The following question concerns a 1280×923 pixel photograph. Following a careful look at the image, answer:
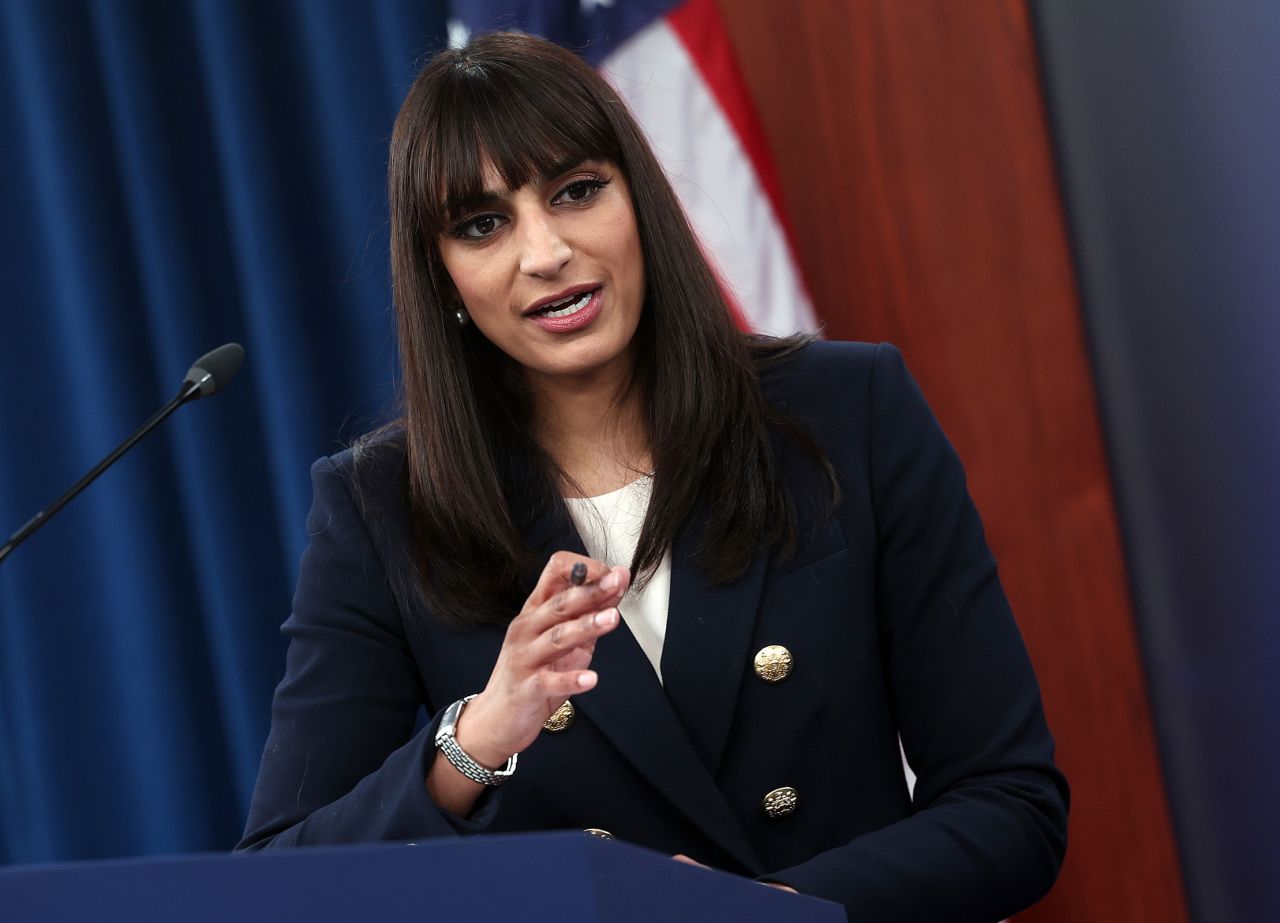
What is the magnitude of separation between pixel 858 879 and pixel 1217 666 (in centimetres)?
92

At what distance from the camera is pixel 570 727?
1.41 meters

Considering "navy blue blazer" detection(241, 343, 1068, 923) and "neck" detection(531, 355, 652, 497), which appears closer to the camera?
"navy blue blazer" detection(241, 343, 1068, 923)

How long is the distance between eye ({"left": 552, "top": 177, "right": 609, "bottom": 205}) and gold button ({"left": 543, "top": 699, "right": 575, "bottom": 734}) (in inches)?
19.5

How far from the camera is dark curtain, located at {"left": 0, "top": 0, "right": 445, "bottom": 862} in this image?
7.99 feet

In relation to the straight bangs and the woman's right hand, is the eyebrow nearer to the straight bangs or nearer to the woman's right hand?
the straight bangs

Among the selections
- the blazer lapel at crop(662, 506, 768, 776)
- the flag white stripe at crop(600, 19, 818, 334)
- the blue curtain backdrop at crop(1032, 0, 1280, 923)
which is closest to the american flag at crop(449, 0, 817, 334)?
the flag white stripe at crop(600, 19, 818, 334)

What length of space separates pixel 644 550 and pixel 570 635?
0.47m

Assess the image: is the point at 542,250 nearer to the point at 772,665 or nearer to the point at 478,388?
the point at 478,388

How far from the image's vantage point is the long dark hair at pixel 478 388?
1.45 meters

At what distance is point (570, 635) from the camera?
39.0 inches

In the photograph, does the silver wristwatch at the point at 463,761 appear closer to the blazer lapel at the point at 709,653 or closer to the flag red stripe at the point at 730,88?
the blazer lapel at the point at 709,653

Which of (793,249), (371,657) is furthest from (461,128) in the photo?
(793,249)

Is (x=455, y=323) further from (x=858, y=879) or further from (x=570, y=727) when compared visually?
(x=858, y=879)

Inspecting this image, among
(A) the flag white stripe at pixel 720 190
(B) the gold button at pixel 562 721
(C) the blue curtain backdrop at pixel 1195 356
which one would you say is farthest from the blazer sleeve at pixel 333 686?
(C) the blue curtain backdrop at pixel 1195 356
